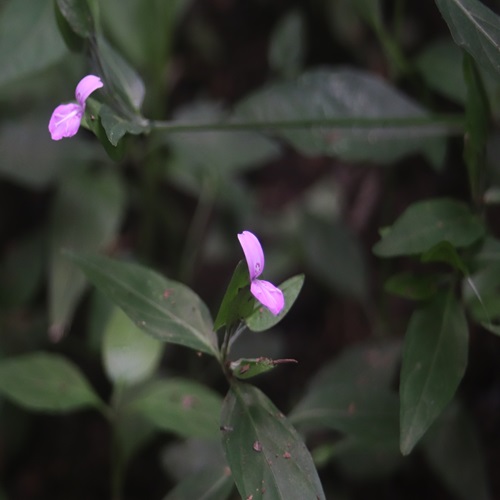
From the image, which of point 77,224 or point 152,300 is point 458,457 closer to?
point 152,300

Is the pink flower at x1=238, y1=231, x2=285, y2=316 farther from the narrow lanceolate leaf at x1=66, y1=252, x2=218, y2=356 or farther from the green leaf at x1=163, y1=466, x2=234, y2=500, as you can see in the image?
the green leaf at x1=163, y1=466, x2=234, y2=500

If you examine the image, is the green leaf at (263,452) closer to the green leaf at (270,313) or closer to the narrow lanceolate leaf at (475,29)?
the green leaf at (270,313)

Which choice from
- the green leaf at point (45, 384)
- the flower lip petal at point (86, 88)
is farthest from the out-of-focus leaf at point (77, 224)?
the flower lip petal at point (86, 88)

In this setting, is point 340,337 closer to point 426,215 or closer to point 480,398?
point 480,398

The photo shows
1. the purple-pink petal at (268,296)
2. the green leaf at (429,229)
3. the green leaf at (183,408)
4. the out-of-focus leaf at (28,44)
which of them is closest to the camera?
the purple-pink petal at (268,296)

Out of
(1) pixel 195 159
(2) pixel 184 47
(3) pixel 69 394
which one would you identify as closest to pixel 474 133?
(3) pixel 69 394

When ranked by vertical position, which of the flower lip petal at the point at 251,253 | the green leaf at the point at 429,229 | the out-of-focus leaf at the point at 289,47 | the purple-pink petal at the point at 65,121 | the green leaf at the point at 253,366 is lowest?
the out-of-focus leaf at the point at 289,47
